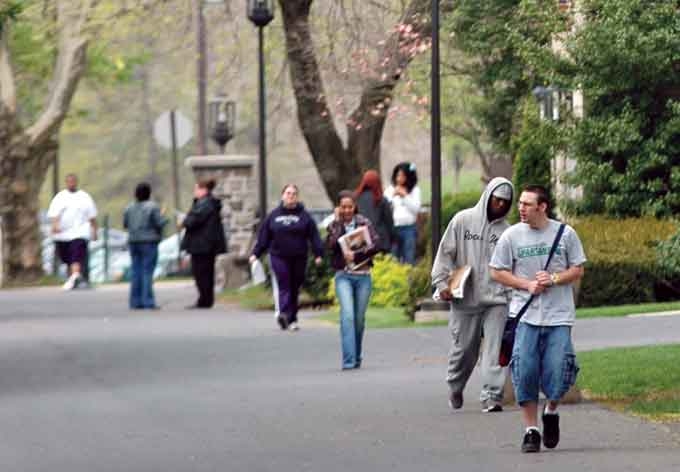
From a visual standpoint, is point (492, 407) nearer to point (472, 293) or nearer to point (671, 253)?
point (472, 293)

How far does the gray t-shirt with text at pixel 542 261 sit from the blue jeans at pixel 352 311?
249 inches

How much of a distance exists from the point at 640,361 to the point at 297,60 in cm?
1453

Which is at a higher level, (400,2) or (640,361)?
(400,2)

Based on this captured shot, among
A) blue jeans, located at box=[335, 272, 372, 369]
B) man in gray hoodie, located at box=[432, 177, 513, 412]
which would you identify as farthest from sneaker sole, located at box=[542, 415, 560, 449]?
blue jeans, located at box=[335, 272, 372, 369]

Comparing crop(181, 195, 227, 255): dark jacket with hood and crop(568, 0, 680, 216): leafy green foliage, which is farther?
crop(181, 195, 227, 255): dark jacket with hood

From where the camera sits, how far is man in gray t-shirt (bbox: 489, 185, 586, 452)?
13.2 meters

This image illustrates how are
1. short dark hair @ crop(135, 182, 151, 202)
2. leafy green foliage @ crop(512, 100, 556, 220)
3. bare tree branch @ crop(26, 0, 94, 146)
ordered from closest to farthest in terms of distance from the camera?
1. leafy green foliage @ crop(512, 100, 556, 220)
2. short dark hair @ crop(135, 182, 151, 202)
3. bare tree branch @ crop(26, 0, 94, 146)

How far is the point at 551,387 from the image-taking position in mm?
13211

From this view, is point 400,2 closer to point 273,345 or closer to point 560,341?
point 273,345

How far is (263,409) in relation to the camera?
16.2m

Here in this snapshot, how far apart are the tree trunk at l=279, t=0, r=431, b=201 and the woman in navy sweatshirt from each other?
16.8 ft

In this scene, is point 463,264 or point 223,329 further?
point 223,329

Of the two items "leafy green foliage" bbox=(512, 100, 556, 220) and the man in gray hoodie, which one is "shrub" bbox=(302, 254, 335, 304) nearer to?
"leafy green foliage" bbox=(512, 100, 556, 220)

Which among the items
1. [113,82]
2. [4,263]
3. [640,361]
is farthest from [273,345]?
[113,82]
